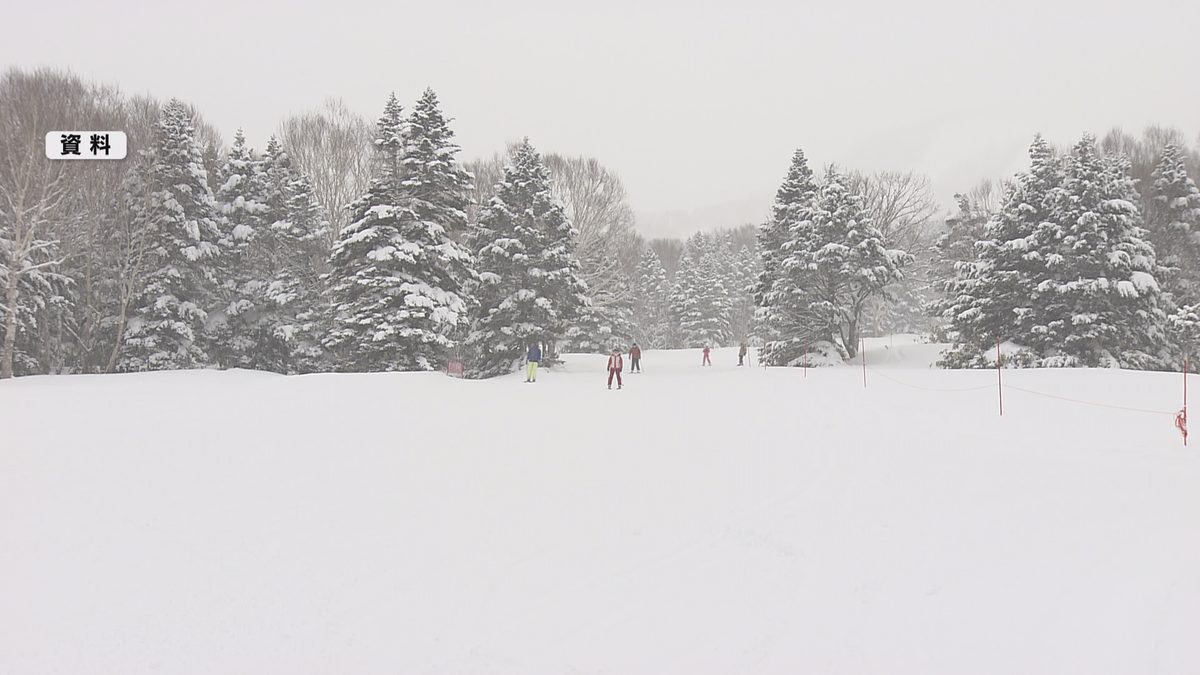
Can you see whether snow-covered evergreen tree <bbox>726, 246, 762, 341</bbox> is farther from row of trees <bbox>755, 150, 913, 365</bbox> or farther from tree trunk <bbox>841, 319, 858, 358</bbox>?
row of trees <bbox>755, 150, 913, 365</bbox>

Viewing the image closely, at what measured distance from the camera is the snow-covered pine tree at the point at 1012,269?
67.7 feet

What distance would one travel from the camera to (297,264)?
25641mm

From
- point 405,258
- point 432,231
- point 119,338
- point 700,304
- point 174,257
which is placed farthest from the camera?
point 700,304

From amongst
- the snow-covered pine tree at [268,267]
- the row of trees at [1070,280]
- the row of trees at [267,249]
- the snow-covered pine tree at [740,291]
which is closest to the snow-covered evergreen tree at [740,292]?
the snow-covered pine tree at [740,291]

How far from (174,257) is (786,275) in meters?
26.3

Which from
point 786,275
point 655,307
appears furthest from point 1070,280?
point 655,307

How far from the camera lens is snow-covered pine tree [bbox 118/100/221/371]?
22.6 metres

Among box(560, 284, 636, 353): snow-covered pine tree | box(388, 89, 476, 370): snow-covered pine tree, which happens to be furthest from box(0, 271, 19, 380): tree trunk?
box(560, 284, 636, 353): snow-covered pine tree

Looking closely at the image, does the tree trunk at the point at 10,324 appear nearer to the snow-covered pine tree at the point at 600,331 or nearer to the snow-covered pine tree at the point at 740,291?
the snow-covered pine tree at the point at 600,331

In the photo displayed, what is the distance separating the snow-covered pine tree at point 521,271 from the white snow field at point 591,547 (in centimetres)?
1434

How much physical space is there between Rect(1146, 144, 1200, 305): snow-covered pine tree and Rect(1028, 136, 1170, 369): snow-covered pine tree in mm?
8248

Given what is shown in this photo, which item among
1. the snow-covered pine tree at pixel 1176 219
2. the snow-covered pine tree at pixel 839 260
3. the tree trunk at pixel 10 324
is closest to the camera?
the tree trunk at pixel 10 324

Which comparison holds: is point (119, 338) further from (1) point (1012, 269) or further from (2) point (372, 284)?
(1) point (1012, 269)

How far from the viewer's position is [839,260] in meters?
26.0
